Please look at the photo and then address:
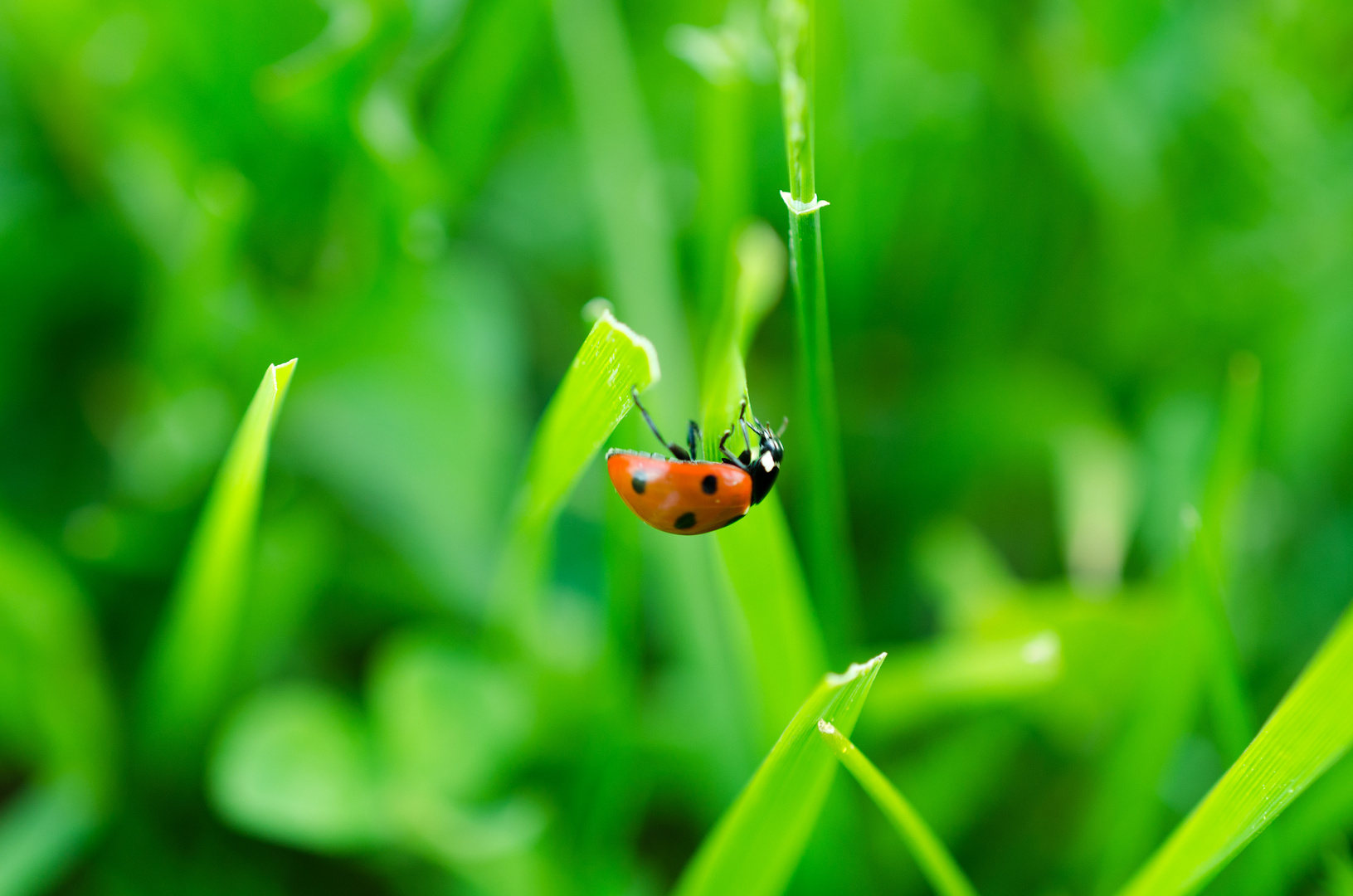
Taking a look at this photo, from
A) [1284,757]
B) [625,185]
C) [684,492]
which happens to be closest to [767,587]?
[684,492]

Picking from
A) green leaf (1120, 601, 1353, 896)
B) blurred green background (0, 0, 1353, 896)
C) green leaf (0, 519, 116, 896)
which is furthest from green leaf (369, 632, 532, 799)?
green leaf (1120, 601, 1353, 896)

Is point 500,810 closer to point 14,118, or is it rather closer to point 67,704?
point 67,704

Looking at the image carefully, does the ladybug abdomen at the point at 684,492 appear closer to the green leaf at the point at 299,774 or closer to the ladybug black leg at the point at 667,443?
the ladybug black leg at the point at 667,443

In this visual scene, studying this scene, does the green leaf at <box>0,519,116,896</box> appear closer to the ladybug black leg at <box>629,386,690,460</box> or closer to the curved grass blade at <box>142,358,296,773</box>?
the curved grass blade at <box>142,358,296,773</box>

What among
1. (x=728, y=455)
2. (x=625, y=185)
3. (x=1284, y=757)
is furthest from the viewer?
(x=625, y=185)

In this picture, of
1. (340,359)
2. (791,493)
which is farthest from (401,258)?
(791,493)

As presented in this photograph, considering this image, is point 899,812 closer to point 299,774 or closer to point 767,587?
point 767,587
